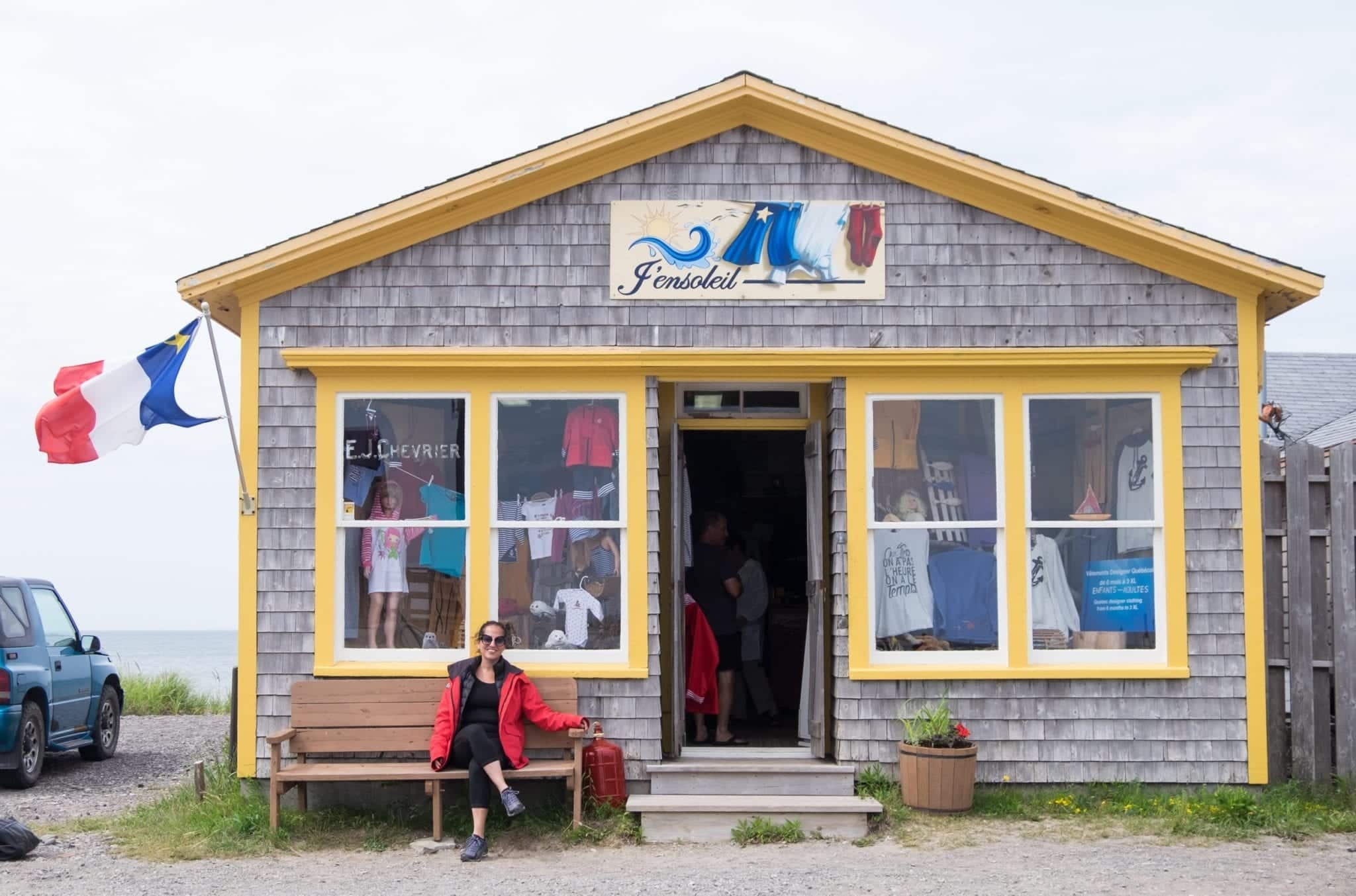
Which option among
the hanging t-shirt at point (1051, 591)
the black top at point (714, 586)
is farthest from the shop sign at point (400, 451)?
the hanging t-shirt at point (1051, 591)

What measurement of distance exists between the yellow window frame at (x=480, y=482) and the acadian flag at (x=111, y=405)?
83 centimetres

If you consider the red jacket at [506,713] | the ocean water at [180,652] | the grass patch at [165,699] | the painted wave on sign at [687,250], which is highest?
the painted wave on sign at [687,250]

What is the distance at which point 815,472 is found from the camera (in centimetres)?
993

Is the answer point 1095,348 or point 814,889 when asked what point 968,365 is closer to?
point 1095,348

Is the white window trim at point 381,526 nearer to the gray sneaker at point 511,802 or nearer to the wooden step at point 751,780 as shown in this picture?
the gray sneaker at point 511,802

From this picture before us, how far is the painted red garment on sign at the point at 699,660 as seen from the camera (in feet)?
34.6

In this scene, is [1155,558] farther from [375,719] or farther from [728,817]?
[375,719]

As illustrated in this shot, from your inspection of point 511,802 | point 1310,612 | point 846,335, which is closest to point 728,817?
point 511,802

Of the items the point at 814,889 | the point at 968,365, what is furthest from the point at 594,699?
the point at 968,365

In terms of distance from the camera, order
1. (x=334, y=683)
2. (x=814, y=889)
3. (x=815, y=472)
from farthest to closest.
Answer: (x=815, y=472) → (x=334, y=683) → (x=814, y=889)

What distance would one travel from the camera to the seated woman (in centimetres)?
852

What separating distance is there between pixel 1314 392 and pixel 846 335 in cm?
1424

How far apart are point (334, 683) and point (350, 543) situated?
943mm

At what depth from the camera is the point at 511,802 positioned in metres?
8.39
